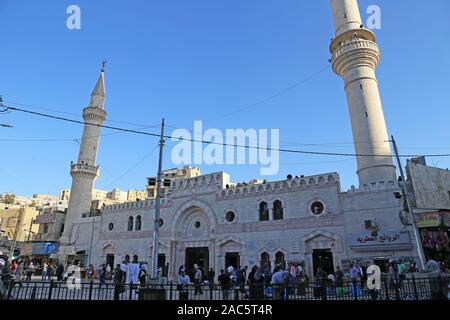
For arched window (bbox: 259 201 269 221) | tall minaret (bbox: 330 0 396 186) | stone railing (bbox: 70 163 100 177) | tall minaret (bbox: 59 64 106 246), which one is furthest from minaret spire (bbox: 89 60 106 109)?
tall minaret (bbox: 330 0 396 186)

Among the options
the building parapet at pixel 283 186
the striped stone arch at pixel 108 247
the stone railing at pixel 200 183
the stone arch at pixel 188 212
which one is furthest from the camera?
the striped stone arch at pixel 108 247

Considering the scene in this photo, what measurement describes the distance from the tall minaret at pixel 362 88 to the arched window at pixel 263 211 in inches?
258

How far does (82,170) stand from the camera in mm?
32531

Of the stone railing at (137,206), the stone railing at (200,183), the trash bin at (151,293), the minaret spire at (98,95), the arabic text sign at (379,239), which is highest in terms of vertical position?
the minaret spire at (98,95)

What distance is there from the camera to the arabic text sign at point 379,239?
648 inches

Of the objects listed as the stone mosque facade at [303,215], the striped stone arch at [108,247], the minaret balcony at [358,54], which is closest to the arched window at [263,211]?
the stone mosque facade at [303,215]

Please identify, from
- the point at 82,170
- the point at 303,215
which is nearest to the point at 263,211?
the point at 303,215

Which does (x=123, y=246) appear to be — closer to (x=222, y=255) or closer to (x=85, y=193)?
(x=85, y=193)

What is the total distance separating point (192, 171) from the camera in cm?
6169

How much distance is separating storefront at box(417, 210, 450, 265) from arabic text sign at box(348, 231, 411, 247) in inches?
43.3

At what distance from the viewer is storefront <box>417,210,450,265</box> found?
54.2 ft

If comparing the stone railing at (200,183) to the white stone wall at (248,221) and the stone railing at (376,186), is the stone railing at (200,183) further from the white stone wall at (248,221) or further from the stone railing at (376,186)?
the stone railing at (376,186)
